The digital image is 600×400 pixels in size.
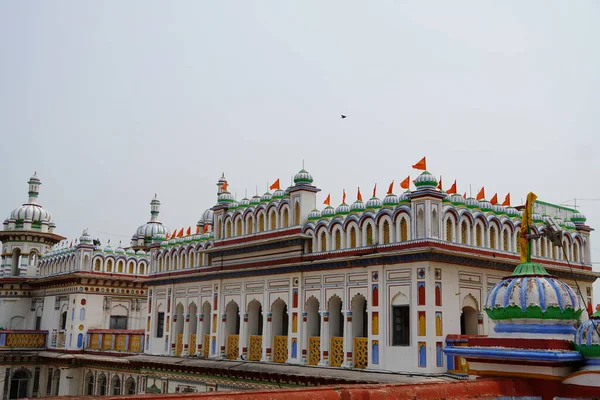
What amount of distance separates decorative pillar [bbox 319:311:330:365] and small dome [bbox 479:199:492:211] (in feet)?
15.9

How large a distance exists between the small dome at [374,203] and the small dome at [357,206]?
9.7 inches

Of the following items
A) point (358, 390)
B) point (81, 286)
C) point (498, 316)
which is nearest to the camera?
point (358, 390)

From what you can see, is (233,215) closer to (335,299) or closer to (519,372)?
(335,299)

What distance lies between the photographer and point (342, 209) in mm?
17172

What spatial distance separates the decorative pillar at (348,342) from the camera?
15.6 meters

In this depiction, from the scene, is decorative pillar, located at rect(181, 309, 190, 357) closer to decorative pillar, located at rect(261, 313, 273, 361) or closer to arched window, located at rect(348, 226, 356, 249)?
decorative pillar, located at rect(261, 313, 273, 361)

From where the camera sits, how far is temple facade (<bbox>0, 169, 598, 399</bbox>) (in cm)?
1480

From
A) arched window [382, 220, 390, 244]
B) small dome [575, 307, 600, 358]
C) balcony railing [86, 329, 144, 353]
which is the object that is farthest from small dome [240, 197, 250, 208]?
small dome [575, 307, 600, 358]

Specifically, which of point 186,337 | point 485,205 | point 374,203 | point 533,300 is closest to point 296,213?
point 374,203

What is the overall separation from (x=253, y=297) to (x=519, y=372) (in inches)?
566

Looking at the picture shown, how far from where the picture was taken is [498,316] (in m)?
5.70

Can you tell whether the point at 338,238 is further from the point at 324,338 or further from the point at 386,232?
the point at 324,338

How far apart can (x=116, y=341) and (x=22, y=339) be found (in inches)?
222

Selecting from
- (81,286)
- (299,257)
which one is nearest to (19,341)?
(81,286)
